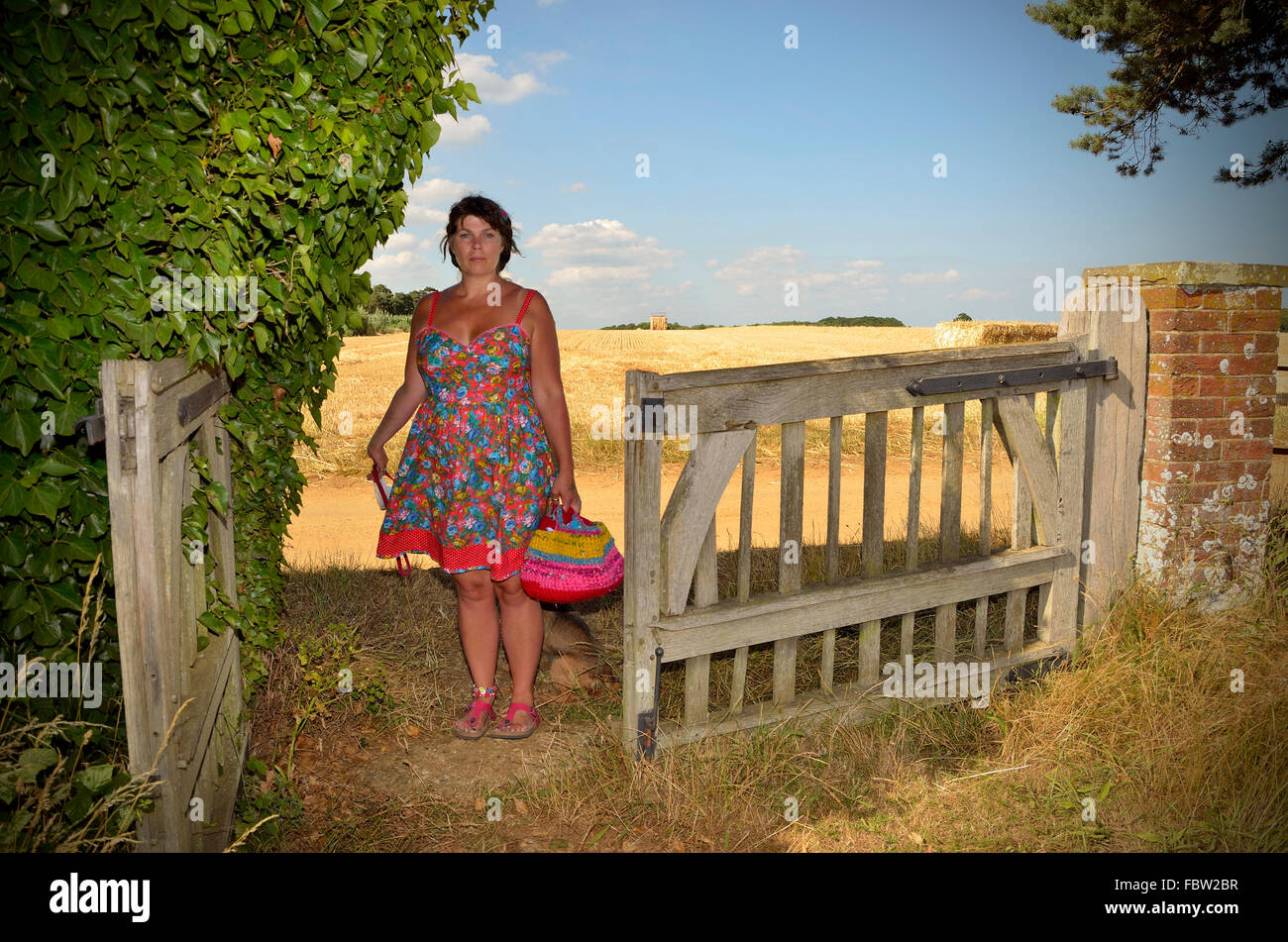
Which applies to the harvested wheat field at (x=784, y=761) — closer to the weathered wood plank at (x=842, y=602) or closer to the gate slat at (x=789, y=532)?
the gate slat at (x=789, y=532)

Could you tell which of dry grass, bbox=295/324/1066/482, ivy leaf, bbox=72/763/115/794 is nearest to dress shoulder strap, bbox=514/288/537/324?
ivy leaf, bbox=72/763/115/794

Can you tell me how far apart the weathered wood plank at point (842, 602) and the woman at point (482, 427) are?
866 millimetres

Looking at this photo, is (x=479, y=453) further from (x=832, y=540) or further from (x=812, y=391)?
(x=832, y=540)

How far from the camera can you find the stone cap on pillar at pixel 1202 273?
17.3ft

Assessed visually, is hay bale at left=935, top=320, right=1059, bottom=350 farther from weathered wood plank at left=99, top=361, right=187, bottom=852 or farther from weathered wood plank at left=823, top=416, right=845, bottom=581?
weathered wood plank at left=99, top=361, right=187, bottom=852

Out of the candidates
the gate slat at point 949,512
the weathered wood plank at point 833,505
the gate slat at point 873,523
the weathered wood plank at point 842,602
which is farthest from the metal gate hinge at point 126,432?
the gate slat at point 949,512

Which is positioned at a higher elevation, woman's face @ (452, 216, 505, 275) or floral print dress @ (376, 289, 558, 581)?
woman's face @ (452, 216, 505, 275)

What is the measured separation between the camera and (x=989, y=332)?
23.8 metres

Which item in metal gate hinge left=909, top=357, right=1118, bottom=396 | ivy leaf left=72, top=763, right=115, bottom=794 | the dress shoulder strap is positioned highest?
the dress shoulder strap

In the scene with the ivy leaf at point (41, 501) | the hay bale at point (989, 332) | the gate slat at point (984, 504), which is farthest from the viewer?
the hay bale at point (989, 332)

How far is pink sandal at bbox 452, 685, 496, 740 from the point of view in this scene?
4688 millimetres

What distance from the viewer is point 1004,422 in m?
5.02

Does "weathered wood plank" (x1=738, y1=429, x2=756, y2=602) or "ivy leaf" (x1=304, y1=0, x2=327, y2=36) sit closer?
"ivy leaf" (x1=304, y1=0, x2=327, y2=36)

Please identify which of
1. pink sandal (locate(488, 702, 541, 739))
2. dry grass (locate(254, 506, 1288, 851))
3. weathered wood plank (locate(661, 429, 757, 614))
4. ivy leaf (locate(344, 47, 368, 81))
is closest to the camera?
ivy leaf (locate(344, 47, 368, 81))
